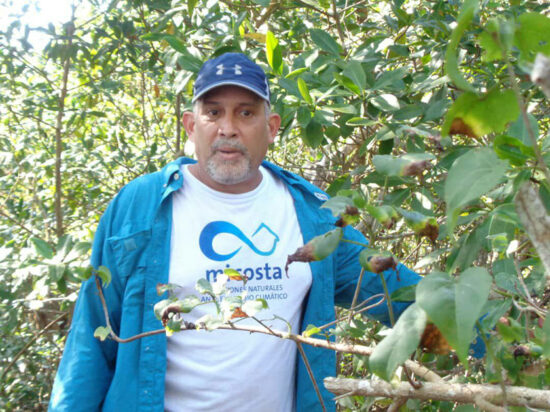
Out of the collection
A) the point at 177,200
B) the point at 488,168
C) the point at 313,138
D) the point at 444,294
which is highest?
the point at 313,138

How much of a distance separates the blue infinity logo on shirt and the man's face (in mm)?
215

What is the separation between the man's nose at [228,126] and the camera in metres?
2.76

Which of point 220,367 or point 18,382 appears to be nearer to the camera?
point 220,367

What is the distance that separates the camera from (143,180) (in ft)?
8.95

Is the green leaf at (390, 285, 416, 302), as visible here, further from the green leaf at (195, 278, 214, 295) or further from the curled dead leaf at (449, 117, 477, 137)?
the curled dead leaf at (449, 117, 477, 137)

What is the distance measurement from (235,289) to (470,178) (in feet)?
6.28

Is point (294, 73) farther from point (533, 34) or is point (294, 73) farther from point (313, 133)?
point (533, 34)

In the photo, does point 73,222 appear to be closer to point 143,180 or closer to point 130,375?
point 143,180

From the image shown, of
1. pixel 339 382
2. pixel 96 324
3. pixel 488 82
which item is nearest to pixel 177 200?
pixel 96 324

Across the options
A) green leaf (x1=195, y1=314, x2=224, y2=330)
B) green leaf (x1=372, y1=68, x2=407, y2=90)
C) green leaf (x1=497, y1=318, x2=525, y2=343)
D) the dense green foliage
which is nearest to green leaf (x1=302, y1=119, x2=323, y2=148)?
the dense green foliage

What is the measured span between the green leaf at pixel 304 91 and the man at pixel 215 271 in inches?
16.0

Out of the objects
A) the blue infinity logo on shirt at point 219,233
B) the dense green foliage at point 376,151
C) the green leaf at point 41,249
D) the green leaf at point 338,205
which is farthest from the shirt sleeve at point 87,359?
the green leaf at point 338,205

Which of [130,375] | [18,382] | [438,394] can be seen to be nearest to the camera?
[438,394]

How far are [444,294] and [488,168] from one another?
171 mm
